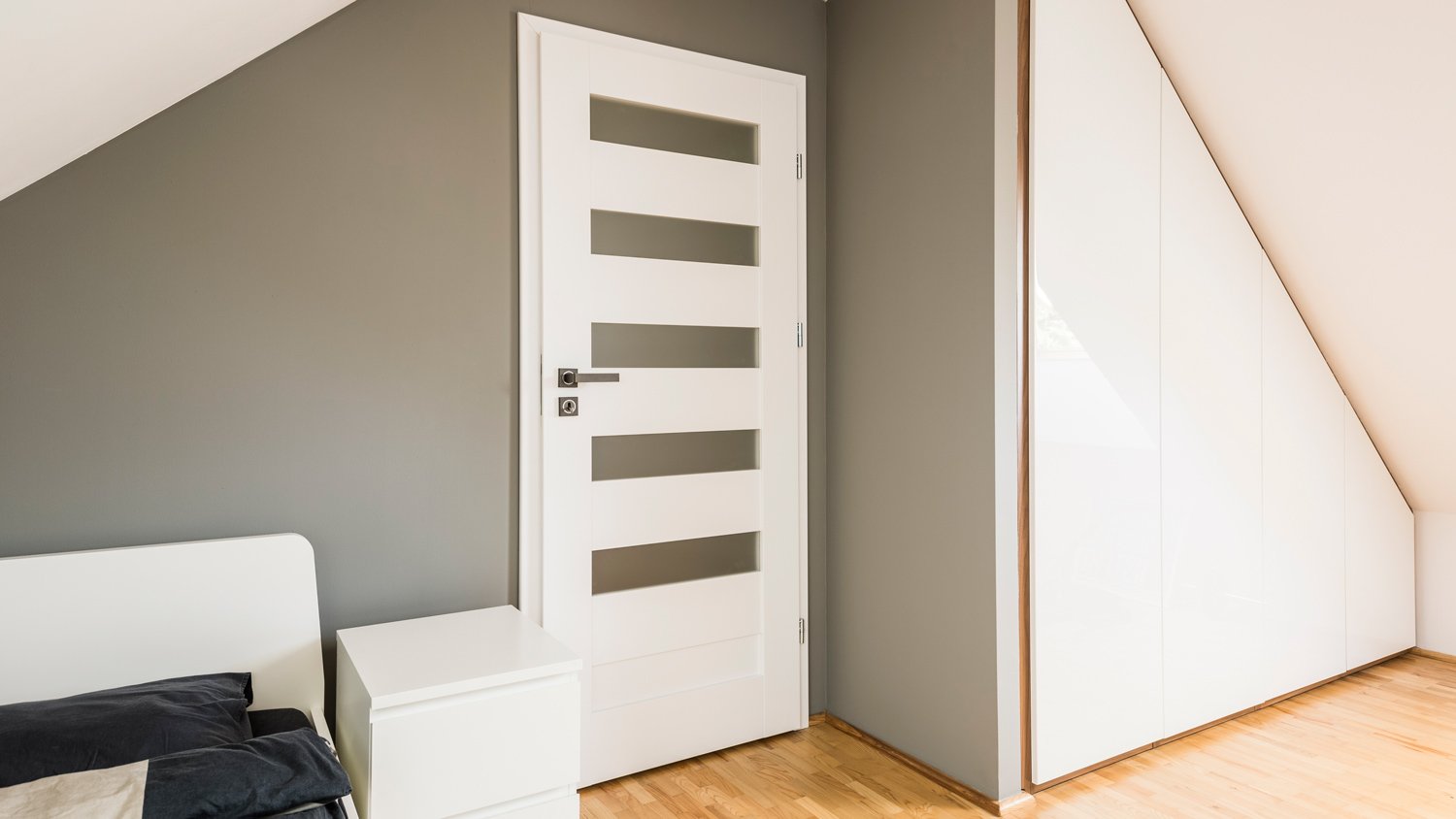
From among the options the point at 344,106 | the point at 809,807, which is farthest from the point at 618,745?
the point at 344,106

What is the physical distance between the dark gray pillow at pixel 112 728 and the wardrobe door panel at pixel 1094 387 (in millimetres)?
A: 1942

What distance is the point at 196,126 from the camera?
1926 mm

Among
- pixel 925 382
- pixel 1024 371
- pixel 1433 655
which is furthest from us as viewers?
pixel 1433 655

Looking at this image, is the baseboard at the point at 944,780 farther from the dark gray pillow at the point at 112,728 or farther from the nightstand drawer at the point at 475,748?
the dark gray pillow at the point at 112,728

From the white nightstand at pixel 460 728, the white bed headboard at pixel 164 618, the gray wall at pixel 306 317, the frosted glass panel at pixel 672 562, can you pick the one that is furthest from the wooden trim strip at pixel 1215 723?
the white bed headboard at pixel 164 618

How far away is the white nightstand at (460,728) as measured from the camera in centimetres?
163

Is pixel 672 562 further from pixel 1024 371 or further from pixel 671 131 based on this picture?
pixel 671 131

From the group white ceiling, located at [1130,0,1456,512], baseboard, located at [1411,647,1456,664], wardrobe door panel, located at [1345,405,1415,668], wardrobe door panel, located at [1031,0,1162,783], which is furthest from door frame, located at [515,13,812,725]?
baseboard, located at [1411,647,1456,664]

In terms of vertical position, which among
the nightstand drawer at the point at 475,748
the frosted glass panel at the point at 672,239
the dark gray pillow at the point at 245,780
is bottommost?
the nightstand drawer at the point at 475,748

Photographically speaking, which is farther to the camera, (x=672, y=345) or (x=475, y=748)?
(x=672, y=345)

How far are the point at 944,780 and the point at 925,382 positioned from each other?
3.75 ft

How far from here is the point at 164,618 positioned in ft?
5.88

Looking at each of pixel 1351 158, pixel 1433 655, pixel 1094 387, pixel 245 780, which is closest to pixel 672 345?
pixel 1094 387

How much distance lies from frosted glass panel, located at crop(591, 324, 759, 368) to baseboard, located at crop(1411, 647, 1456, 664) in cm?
308
